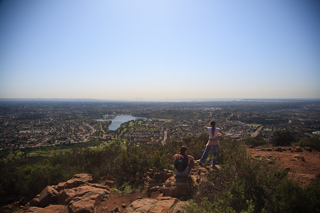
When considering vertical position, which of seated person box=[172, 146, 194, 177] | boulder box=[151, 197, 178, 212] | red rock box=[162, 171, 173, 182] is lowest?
red rock box=[162, 171, 173, 182]

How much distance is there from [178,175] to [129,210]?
2.13 m

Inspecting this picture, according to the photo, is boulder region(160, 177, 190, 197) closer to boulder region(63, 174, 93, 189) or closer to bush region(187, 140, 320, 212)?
bush region(187, 140, 320, 212)

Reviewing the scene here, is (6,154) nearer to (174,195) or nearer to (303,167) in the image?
(174,195)

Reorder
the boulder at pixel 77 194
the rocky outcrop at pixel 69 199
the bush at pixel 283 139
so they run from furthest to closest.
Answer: the bush at pixel 283 139
the boulder at pixel 77 194
the rocky outcrop at pixel 69 199

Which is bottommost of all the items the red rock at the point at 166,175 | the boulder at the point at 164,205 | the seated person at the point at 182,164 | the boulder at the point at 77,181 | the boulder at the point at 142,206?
the boulder at the point at 77,181

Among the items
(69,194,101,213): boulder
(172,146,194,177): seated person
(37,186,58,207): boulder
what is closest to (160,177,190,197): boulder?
(172,146,194,177): seated person

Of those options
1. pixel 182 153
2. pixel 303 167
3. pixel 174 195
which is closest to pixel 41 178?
pixel 174 195

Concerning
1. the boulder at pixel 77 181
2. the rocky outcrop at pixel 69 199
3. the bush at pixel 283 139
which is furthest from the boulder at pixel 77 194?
the bush at pixel 283 139

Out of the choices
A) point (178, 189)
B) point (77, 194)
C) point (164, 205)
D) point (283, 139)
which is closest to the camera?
point (164, 205)

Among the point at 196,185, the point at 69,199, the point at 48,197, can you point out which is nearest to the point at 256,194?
the point at 196,185

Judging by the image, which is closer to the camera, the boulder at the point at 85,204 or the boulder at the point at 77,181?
the boulder at the point at 85,204

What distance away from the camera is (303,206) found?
2.83m

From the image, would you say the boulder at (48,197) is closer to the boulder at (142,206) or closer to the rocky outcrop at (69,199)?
the rocky outcrop at (69,199)

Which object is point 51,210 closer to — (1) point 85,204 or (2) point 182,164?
(1) point 85,204
